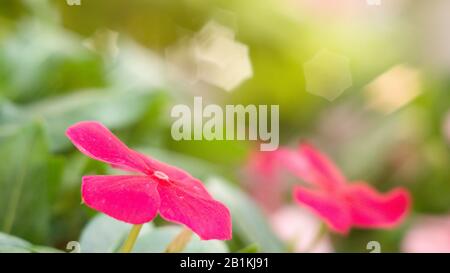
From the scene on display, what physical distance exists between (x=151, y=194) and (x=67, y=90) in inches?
11.5

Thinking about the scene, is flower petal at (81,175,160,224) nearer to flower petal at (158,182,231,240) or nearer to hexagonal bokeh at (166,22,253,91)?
flower petal at (158,182,231,240)

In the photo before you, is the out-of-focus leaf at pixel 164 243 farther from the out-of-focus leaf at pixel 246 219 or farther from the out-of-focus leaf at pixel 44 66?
the out-of-focus leaf at pixel 44 66

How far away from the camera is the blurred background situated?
1.30ft

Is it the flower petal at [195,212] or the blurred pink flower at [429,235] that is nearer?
the flower petal at [195,212]

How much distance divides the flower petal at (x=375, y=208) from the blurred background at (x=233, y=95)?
0.06m

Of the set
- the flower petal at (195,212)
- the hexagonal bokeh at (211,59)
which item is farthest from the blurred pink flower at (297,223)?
the flower petal at (195,212)

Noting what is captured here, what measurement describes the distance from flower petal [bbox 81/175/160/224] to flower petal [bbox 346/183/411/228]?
13 centimetres

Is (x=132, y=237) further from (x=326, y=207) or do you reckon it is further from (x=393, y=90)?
(x=393, y=90)

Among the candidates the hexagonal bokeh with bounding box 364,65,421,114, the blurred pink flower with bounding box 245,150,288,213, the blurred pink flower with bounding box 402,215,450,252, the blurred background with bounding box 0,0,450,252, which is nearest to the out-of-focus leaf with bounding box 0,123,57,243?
the blurred background with bounding box 0,0,450,252

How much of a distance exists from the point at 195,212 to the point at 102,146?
4cm

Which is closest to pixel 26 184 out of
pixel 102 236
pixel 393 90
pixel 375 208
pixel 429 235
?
pixel 102 236

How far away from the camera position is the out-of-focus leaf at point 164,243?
1.07ft

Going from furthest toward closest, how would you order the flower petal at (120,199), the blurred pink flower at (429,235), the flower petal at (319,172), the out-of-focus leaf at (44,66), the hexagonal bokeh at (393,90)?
the hexagonal bokeh at (393,90) → the blurred pink flower at (429,235) → the out-of-focus leaf at (44,66) → the flower petal at (319,172) → the flower petal at (120,199)
